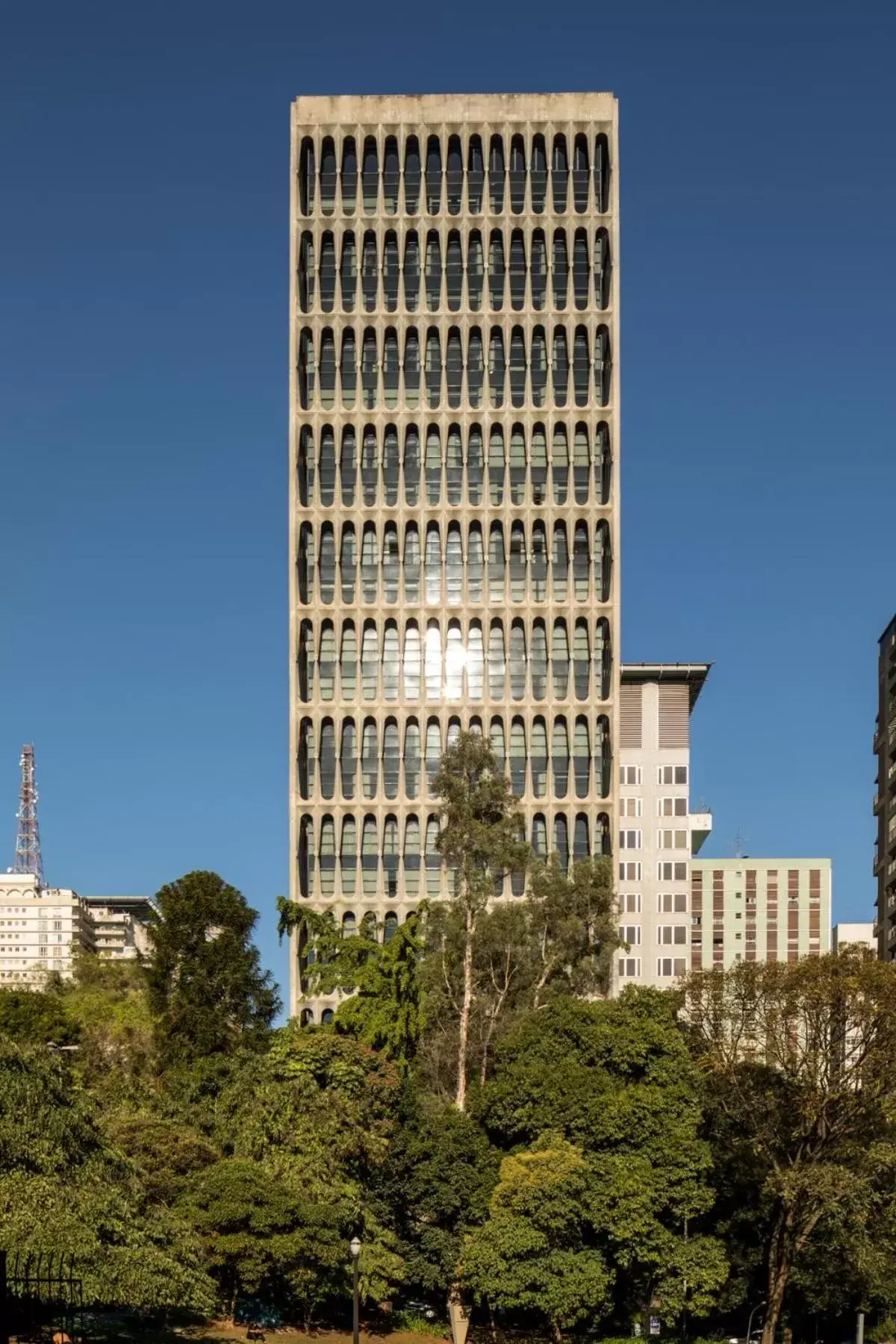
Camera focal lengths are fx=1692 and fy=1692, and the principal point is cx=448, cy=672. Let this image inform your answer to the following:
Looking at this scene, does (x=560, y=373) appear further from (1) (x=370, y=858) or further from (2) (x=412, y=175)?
(1) (x=370, y=858)

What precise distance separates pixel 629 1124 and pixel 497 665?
52973 millimetres

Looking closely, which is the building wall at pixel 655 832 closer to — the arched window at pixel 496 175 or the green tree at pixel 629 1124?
the arched window at pixel 496 175

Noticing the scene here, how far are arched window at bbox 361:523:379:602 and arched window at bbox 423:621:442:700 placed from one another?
194 inches

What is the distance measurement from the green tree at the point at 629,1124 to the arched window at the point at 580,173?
65620 millimetres

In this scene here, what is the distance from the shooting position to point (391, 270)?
113750 mm

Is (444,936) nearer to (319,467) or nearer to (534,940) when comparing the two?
(534,940)

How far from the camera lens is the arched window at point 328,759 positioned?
10944 centimetres

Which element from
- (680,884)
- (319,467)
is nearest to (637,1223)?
(319,467)

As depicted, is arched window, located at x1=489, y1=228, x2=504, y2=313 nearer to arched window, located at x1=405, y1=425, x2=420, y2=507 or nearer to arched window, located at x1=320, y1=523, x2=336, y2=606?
arched window, located at x1=405, y1=425, x2=420, y2=507

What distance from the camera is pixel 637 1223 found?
5778cm

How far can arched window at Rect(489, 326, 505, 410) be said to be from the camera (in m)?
113

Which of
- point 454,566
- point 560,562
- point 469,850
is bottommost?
point 469,850

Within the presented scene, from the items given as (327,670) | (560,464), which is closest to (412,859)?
(327,670)

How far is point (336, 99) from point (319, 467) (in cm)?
2606
